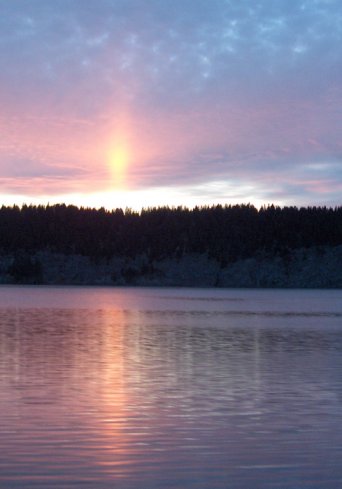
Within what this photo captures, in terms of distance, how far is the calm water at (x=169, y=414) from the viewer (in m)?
13.9

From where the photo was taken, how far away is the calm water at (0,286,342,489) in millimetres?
13930

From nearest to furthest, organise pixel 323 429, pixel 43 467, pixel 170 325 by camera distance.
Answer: pixel 43 467, pixel 323 429, pixel 170 325

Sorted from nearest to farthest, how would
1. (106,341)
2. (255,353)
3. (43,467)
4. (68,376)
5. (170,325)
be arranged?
1. (43,467)
2. (68,376)
3. (255,353)
4. (106,341)
5. (170,325)

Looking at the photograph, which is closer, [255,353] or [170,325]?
[255,353]

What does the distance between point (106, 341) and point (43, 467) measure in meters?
25.4

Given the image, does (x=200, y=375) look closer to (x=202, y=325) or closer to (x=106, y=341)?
(x=106, y=341)

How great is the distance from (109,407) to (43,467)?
631 cm

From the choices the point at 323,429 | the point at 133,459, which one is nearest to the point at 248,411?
the point at 323,429

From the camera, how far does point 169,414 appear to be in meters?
19.4

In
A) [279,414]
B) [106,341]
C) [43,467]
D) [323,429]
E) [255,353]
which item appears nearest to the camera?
[43,467]

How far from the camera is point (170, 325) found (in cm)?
5206

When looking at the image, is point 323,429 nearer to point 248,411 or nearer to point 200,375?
point 248,411

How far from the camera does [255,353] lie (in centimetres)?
3422

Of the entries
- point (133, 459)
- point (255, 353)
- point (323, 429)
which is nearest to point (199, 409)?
point (323, 429)
